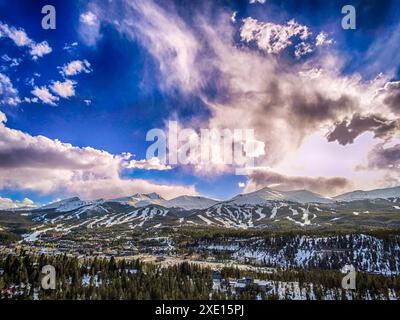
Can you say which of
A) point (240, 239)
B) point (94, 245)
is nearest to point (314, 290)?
point (240, 239)

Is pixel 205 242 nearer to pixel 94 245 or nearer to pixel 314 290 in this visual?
pixel 94 245
